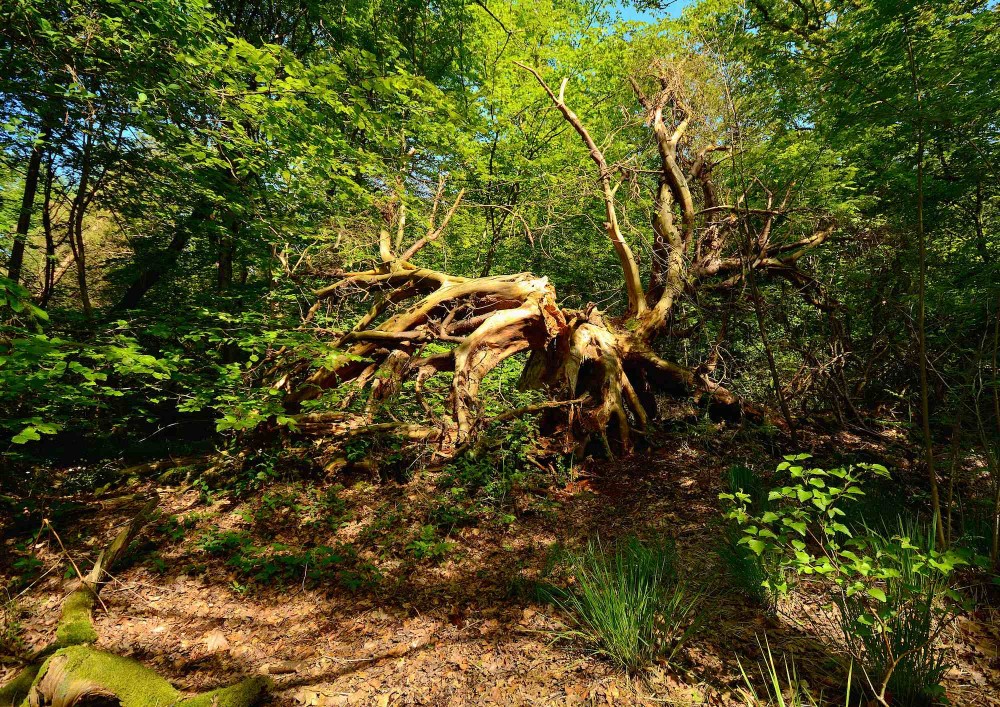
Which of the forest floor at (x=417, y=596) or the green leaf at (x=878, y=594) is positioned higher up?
A: the green leaf at (x=878, y=594)

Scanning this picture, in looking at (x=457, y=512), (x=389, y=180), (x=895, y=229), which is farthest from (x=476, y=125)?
(x=457, y=512)

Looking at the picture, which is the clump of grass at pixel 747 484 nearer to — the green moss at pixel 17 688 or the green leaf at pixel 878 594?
the green leaf at pixel 878 594

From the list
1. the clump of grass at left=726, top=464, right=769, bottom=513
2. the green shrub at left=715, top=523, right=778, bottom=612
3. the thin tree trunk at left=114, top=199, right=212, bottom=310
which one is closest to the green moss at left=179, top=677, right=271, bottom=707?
the green shrub at left=715, top=523, right=778, bottom=612

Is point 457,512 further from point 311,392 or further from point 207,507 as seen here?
point 207,507

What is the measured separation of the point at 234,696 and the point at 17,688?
137cm

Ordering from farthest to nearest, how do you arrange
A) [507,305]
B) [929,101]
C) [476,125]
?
[476,125]
[507,305]
[929,101]

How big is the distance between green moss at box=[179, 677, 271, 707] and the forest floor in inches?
4.7

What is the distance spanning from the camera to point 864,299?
515cm

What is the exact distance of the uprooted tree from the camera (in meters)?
5.36

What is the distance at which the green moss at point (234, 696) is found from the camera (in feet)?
7.71

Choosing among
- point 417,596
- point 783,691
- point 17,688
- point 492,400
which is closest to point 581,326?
point 492,400

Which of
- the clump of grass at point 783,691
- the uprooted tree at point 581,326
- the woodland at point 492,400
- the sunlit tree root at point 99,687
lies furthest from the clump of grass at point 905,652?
the uprooted tree at point 581,326

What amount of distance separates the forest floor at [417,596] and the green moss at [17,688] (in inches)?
13.4

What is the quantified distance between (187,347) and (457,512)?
511cm
